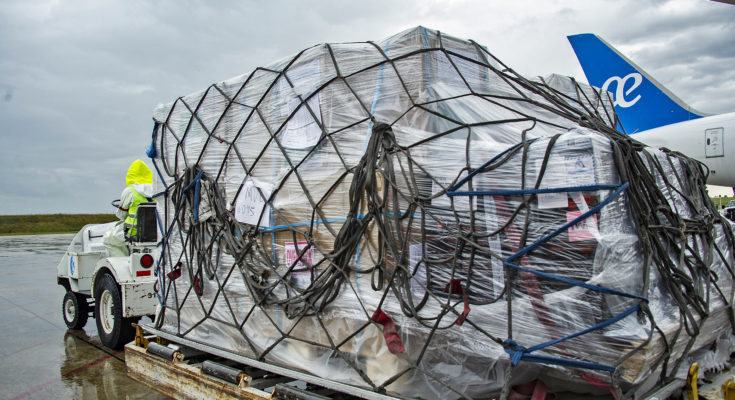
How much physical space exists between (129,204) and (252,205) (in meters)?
3.39

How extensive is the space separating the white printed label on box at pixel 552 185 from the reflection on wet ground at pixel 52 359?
13.5 feet

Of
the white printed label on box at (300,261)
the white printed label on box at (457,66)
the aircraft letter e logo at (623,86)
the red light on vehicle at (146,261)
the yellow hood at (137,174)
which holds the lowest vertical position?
the red light on vehicle at (146,261)

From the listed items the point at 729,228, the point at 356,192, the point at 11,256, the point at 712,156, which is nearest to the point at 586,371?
the point at 356,192

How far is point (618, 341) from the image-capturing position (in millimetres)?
2047

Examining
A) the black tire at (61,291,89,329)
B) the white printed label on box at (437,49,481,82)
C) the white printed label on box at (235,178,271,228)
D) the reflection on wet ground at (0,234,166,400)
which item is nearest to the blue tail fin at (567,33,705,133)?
the white printed label on box at (437,49,481,82)

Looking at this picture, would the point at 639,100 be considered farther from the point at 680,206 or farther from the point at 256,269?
the point at 256,269

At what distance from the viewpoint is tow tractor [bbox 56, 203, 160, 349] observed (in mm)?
5383

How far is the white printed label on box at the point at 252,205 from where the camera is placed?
325 cm

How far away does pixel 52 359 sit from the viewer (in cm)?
605

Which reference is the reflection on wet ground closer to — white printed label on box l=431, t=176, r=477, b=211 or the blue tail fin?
white printed label on box l=431, t=176, r=477, b=211

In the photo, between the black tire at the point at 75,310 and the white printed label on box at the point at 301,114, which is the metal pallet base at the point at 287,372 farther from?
the black tire at the point at 75,310

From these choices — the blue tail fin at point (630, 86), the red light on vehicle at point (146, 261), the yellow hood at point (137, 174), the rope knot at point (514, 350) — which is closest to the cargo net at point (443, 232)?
the rope knot at point (514, 350)

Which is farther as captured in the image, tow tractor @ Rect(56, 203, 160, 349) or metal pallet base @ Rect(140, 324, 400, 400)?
tow tractor @ Rect(56, 203, 160, 349)

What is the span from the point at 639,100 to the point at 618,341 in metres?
9.45
